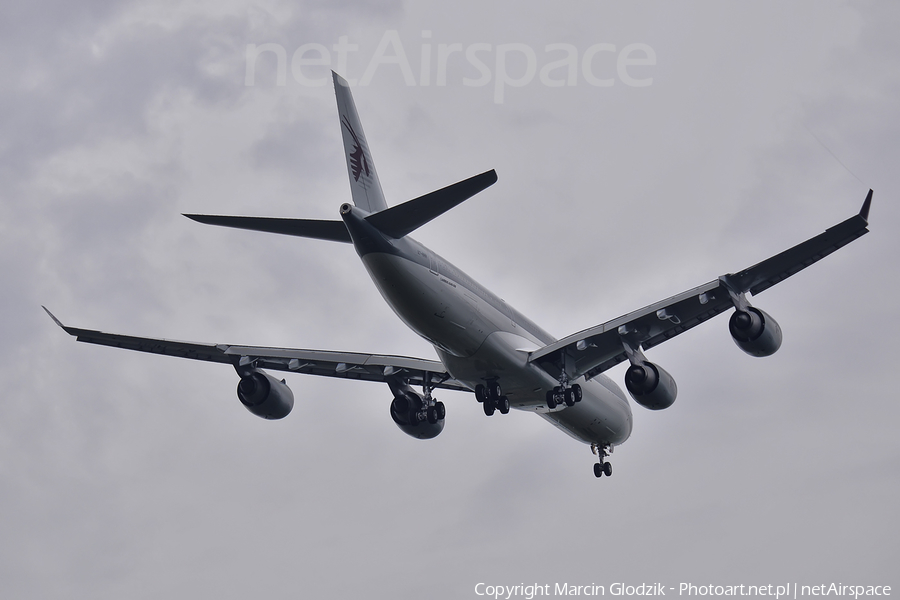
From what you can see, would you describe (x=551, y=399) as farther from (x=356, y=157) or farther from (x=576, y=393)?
(x=356, y=157)

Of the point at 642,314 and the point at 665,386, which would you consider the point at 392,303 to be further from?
the point at 665,386

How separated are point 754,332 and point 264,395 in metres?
13.9

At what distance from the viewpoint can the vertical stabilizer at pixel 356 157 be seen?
23.3 m

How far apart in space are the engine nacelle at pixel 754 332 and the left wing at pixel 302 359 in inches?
328

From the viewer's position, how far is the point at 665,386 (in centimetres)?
2620

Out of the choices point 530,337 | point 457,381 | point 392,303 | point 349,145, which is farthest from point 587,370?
point 349,145

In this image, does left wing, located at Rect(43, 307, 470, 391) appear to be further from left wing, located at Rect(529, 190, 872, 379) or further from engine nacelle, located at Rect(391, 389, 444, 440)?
left wing, located at Rect(529, 190, 872, 379)

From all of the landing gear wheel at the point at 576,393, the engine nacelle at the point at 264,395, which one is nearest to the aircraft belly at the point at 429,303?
the landing gear wheel at the point at 576,393

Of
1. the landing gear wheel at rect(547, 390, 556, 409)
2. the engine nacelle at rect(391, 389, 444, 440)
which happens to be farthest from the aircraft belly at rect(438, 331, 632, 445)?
the engine nacelle at rect(391, 389, 444, 440)

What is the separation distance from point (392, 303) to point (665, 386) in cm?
847

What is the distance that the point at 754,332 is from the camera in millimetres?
23609

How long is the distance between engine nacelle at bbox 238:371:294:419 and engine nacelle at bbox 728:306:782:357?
13077 millimetres

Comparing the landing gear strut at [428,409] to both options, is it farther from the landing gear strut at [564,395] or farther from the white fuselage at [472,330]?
the landing gear strut at [564,395]

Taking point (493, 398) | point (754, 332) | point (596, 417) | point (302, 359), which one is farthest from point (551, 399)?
point (302, 359)
